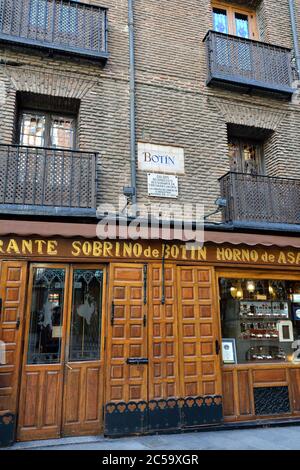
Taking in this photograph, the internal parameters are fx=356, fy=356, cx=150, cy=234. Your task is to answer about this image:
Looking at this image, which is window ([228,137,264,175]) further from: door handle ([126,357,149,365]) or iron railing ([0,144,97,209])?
door handle ([126,357,149,365])

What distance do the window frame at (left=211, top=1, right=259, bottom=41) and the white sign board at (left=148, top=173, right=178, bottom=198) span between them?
16.0ft

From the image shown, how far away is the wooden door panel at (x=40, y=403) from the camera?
18.1ft

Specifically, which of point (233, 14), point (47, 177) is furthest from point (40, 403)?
point (233, 14)

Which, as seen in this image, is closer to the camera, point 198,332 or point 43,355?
point 43,355

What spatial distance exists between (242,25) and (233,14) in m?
0.39

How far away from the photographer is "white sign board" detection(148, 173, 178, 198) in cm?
738

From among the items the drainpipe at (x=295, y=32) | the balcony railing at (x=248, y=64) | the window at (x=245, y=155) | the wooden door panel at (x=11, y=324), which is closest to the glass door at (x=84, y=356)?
the wooden door panel at (x=11, y=324)

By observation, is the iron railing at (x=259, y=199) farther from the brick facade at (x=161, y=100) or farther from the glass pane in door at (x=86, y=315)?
the glass pane in door at (x=86, y=315)

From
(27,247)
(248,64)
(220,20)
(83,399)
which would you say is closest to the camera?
(83,399)

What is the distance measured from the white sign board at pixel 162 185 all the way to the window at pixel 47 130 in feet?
6.11

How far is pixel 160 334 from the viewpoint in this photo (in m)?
6.29

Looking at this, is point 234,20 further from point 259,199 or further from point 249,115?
point 259,199

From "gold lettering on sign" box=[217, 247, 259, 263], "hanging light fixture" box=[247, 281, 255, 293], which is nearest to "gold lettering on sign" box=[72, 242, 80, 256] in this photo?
"gold lettering on sign" box=[217, 247, 259, 263]

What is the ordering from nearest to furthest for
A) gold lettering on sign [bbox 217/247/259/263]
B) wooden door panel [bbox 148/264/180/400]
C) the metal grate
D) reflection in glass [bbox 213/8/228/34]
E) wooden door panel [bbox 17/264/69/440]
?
1. wooden door panel [bbox 17/264/69/440]
2. wooden door panel [bbox 148/264/180/400]
3. the metal grate
4. gold lettering on sign [bbox 217/247/259/263]
5. reflection in glass [bbox 213/8/228/34]
